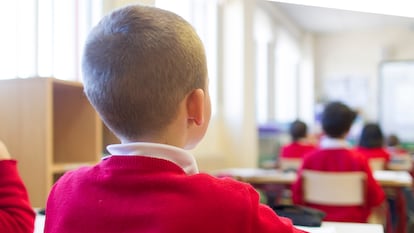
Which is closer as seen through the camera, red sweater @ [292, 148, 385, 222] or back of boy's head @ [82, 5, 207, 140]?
back of boy's head @ [82, 5, 207, 140]

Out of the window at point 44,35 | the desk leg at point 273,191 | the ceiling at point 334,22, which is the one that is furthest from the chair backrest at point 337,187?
the ceiling at point 334,22

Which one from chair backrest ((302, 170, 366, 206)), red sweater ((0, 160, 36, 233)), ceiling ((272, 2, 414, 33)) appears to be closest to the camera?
red sweater ((0, 160, 36, 233))

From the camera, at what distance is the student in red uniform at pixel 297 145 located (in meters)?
3.86

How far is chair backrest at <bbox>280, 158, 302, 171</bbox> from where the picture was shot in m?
3.41

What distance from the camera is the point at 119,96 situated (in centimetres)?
67

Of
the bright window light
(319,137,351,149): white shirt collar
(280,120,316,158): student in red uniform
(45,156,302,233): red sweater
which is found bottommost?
(280,120,316,158): student in red uniform

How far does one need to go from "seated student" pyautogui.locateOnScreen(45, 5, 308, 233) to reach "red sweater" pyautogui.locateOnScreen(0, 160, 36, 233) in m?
0.27

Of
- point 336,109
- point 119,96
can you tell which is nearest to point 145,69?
point 119,96

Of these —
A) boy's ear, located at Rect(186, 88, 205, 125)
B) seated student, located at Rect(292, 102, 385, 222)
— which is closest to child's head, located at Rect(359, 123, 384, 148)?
seated student, located at Rect(292, 102, 385, 222)

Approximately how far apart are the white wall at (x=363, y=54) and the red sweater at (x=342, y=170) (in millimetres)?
4839

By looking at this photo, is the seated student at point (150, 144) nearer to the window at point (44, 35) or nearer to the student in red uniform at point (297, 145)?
the window at point (44, 35)

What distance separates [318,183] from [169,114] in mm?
1718

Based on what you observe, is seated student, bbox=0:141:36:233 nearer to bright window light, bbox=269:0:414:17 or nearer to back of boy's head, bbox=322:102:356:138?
bright window light, bbox=269:0:414:17

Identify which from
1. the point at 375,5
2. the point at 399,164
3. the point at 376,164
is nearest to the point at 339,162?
the point at 376,164
